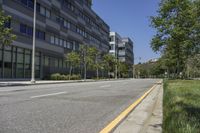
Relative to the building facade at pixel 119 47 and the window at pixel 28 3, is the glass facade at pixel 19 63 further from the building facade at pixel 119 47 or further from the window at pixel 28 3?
the building facade at pixel 119 47

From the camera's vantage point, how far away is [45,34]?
47094 mm

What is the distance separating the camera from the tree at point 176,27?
119 feet

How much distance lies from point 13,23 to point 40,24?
25.0ft

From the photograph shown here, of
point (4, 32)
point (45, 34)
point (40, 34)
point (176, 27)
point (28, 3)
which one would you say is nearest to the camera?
point (4, 32)

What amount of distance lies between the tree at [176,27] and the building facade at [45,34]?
57.8 feet

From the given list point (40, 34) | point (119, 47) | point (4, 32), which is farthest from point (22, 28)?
point (119, 47)

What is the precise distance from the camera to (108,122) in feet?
24.0

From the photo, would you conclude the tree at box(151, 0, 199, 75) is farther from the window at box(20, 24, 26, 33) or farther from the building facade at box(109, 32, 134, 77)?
the building facade at box(109, 32, 134, 77)

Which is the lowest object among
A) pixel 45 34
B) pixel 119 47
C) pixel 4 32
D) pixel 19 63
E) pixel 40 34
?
pixel 19 63

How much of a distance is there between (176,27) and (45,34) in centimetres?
2133

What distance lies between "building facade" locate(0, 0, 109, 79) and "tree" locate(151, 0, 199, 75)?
57.8 ft

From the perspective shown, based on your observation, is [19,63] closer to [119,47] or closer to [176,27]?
[176,27]

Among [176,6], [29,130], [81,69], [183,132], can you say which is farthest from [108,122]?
[81,69]

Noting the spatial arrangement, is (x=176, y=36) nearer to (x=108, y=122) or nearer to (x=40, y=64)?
(x=40, y=64)
